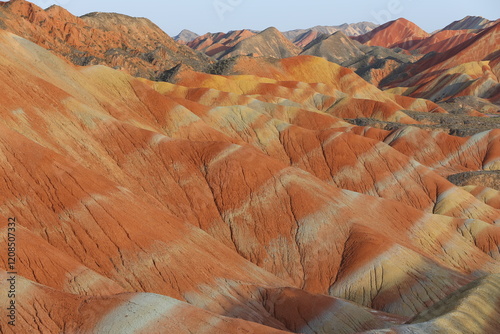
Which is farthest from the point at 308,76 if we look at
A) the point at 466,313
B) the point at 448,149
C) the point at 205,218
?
the point at 466,313

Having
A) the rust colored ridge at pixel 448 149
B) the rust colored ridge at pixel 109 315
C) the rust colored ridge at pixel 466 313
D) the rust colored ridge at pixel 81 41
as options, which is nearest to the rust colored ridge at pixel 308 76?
the rust colored ridge at pixel 81 41

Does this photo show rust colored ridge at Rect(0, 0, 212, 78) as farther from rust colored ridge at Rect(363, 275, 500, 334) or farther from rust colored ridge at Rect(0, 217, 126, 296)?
rust colored ridge at Rect(363, 275, 500, 334)

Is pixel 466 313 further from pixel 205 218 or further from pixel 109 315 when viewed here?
pixel 205 218

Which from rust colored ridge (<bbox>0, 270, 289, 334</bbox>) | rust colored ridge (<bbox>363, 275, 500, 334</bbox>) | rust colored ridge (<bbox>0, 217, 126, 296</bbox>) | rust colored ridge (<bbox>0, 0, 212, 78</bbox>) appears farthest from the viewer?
rust colored ridge (<bbox>0, 0, 212, 78</bbox>)

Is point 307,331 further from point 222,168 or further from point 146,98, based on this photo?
point 146,98

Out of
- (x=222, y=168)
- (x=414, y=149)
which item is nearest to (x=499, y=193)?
→ (x=414, y=149)

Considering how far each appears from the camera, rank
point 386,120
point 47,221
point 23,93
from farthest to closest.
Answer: point 386,120
point 23,93
point 47,221

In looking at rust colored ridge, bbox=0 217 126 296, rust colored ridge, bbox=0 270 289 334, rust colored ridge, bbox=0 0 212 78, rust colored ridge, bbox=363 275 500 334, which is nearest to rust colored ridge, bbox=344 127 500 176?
rust colored ridge, bbox=363 275 500 334

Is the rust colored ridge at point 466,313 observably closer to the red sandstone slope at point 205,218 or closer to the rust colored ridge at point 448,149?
the red sandstone slope at point 205,218
